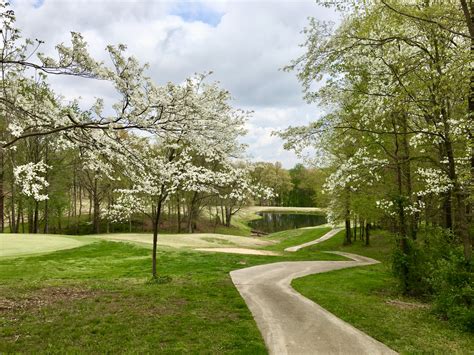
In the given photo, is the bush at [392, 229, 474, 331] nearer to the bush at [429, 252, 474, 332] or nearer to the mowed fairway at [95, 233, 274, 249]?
the bush at [429, 252, 474, 332]

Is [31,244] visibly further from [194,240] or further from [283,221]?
[283,221]

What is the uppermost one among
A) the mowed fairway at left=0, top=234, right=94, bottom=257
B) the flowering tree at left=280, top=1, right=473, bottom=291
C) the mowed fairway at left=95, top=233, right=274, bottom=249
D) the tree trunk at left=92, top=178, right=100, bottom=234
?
the flowering tree at left=280, top=1, right=473, bottom=291

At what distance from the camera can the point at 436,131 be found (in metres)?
10.9

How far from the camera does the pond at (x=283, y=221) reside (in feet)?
243

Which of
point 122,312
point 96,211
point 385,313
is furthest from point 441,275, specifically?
point 96,211

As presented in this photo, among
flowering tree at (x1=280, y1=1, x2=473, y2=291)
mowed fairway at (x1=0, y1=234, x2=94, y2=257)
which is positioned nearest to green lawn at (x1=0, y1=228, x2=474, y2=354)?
flowering tree at (x1=280, y1=1, x2=473, y2=291)

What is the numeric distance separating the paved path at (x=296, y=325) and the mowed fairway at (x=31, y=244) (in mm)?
17506

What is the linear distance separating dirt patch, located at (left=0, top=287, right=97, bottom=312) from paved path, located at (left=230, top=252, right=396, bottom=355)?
19.8 feet

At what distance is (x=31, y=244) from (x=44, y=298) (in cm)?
1761

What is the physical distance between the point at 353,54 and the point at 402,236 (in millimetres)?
7545

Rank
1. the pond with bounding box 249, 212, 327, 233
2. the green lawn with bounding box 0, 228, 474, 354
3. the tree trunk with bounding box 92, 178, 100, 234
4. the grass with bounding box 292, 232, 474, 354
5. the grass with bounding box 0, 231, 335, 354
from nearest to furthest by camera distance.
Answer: the grass with bounding box 0, 231, 335, 354, the green lawn with bounding box 0, 228, 474, 354, the grass with bounding box 292, 232, 474, 354, the tree trunk with bounding box 92, 178, 100, 234, the pond with bounding box 249, 212, 327, 233

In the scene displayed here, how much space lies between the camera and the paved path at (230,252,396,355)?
8.16 m

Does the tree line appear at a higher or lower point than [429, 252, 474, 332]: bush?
higher

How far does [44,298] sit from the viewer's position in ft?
41.9
